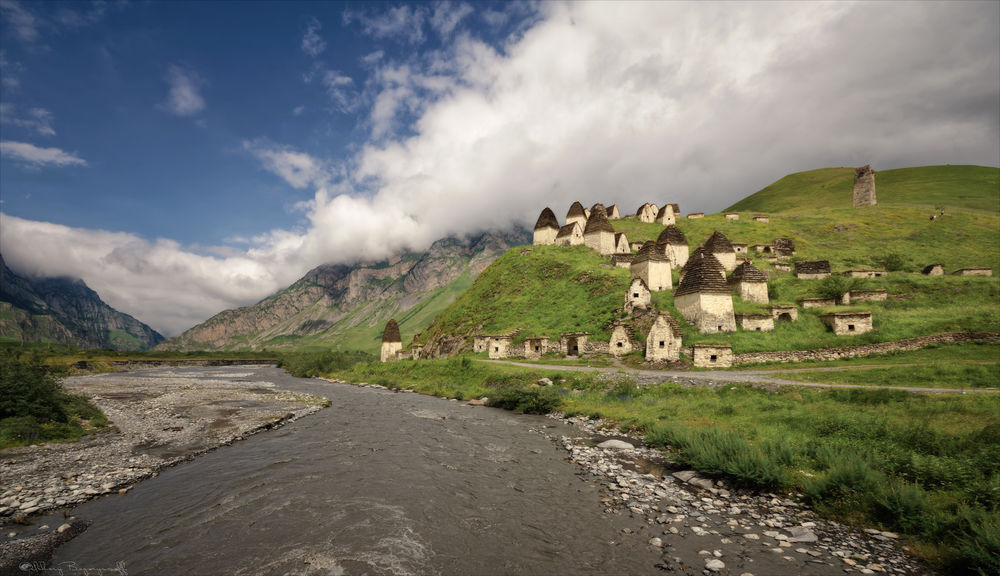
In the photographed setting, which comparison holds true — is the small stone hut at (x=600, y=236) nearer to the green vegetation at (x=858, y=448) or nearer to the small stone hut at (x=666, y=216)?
the small stone hut at (x=666, y=216)

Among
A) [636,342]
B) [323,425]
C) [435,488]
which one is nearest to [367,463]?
[435,488]

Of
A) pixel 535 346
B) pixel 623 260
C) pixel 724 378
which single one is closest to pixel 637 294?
pixel 535 346

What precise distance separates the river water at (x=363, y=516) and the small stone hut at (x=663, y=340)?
18.4 meters

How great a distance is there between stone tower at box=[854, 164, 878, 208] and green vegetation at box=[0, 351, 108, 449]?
141349 mm

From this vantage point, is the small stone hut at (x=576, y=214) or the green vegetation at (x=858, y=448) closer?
the green vegetation at (x=858, y=448)

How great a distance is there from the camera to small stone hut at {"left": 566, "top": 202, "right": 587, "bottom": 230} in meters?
79.1

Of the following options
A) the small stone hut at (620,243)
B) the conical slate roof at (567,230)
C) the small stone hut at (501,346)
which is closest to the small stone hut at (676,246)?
the small stone hut at (620,243)

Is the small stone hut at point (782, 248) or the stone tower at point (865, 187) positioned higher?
the stone tower at point (865, 187)

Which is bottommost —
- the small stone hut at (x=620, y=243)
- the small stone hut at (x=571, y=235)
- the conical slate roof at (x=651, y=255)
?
the conical slate roof at (x=651, y=255)

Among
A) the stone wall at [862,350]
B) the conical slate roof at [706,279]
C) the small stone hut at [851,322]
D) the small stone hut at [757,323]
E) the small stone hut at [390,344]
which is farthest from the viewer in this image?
the small stone hut at [390,344]

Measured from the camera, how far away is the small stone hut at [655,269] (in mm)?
47281

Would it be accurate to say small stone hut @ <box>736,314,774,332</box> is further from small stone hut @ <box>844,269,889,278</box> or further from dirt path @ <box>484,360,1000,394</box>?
small stone hut @ <box>844,269,889,278</box>

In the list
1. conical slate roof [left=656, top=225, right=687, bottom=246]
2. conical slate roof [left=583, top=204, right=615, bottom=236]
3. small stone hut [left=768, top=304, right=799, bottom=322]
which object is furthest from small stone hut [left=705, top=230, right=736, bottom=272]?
conical slate roof [left=583, top=204, right=615, bottom=236]

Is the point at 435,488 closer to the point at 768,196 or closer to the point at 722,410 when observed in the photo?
the point at 722,410
